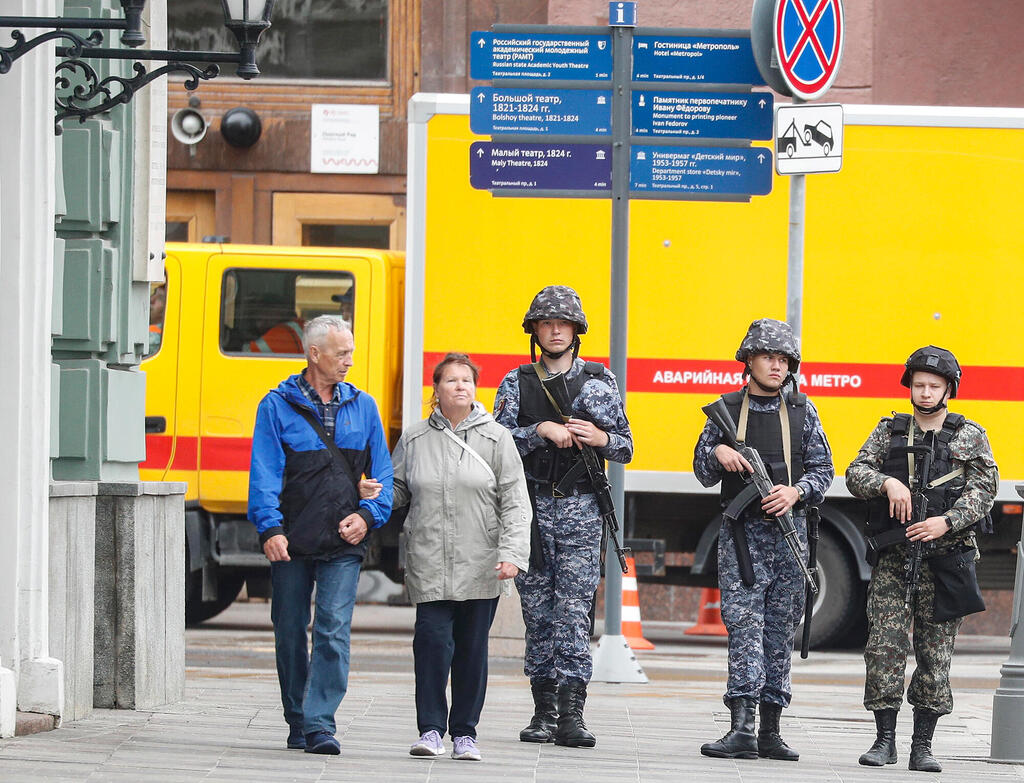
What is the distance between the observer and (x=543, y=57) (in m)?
10.8

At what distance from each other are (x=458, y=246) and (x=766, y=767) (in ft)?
20.1

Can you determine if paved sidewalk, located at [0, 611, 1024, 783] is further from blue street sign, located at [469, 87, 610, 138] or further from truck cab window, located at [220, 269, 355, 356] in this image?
blue street sign, located at [469, 87, 610, 138]

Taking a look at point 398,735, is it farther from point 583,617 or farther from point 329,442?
point 329,442

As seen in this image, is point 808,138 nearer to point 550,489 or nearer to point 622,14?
point 622,14

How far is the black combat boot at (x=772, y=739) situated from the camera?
25.1 feet

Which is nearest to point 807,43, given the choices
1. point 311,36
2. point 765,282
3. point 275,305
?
point 765,282

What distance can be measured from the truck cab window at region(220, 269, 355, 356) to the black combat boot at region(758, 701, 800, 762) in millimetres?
6070

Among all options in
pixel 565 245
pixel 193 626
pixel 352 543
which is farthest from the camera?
pixel 193 626

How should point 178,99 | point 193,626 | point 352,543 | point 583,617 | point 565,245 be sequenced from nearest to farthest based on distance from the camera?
1. point 352,543
2. point 583,617
3. point 565,245
4. point 193,626
5. point 178,99

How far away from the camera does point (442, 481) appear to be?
7.23 meters

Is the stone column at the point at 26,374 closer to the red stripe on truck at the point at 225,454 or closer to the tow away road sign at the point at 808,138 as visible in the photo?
the tow away road sign at the point at 808,138

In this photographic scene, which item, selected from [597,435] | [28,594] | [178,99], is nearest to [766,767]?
[597,435]

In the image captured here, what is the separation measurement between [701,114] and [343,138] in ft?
26.4

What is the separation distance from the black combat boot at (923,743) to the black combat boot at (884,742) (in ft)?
0.35
